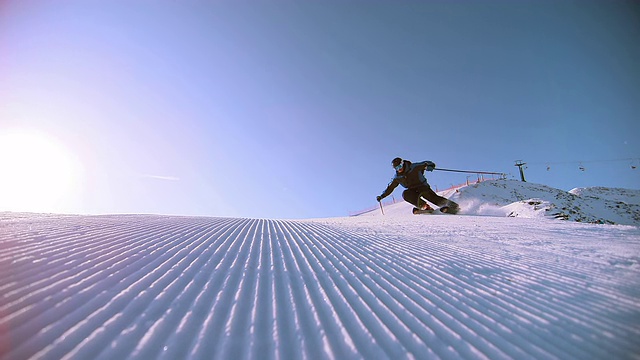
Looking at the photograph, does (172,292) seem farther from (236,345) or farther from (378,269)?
(378,269)

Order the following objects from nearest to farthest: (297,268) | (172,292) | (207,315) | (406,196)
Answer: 1. (207,315)
2. (172,292)
3. (297,268)
4. (406,196)

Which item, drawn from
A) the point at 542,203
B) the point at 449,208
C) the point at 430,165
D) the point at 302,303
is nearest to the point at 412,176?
the point at 430,165

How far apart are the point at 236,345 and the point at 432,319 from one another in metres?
1.08

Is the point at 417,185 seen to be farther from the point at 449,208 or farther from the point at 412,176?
the point at 449,208

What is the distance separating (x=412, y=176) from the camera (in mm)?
10711

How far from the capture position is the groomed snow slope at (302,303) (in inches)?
46.7

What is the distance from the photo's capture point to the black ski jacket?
1067 cm

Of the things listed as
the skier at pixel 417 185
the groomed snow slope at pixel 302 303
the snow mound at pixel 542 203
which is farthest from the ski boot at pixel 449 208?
the groomed snow slope at pixel 302 303

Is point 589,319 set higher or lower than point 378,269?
lower

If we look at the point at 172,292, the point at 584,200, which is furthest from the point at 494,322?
the point at 584,200

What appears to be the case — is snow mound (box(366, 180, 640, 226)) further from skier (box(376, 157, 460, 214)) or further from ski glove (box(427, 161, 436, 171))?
ski glove (box(427, 161, 436, 171))

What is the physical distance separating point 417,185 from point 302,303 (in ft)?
32.8

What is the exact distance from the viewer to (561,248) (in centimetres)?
318

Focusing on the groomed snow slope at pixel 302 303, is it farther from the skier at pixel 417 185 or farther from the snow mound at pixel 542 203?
the skier at pixel 417 185
